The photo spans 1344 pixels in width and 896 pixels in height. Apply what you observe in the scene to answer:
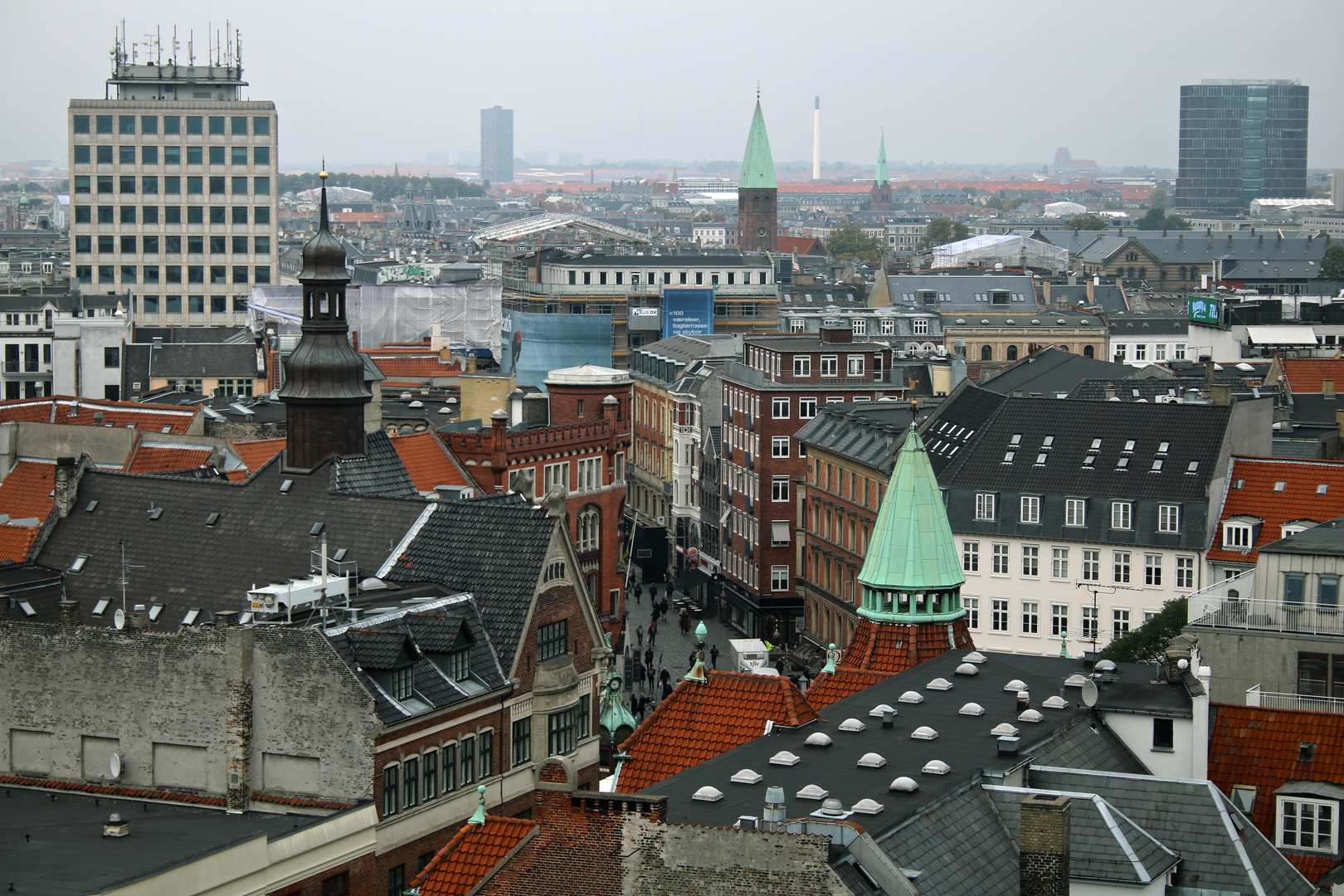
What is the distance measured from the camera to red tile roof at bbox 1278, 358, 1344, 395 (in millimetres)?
127125

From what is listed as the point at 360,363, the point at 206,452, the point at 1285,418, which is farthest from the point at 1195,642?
the point at 1285,418

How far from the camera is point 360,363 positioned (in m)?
72.4

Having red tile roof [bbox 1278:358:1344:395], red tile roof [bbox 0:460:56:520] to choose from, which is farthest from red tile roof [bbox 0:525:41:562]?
red tile roof [bbox 1278:358:1344:395]

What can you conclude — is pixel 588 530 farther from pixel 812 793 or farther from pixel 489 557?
pixel 812 793

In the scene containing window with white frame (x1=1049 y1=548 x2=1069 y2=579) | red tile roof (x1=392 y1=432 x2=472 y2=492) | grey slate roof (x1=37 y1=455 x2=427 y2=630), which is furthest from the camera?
window with white frame (x1=1049 y1=548 x2=1069 y2=579)

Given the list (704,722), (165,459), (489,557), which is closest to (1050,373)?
(165,459)

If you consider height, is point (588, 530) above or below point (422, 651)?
below

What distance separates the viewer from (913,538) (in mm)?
66625

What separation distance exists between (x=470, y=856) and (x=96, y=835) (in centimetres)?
1108

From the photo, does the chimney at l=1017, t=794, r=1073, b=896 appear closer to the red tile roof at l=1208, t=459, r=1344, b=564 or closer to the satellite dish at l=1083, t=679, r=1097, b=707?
the satellite dish at l=1083, t=679, r=1097, b=707

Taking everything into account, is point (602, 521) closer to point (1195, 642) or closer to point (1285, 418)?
point (1285, 418)

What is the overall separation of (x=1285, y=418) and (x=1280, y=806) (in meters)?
64.0

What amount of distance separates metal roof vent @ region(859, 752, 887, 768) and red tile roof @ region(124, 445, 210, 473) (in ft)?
161

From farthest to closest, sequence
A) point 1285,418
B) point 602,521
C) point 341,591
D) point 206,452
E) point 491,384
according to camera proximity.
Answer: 1. point 491,384
2. point 1285,418
3. point 602,521
4. point 206,452
5. point 341,591
